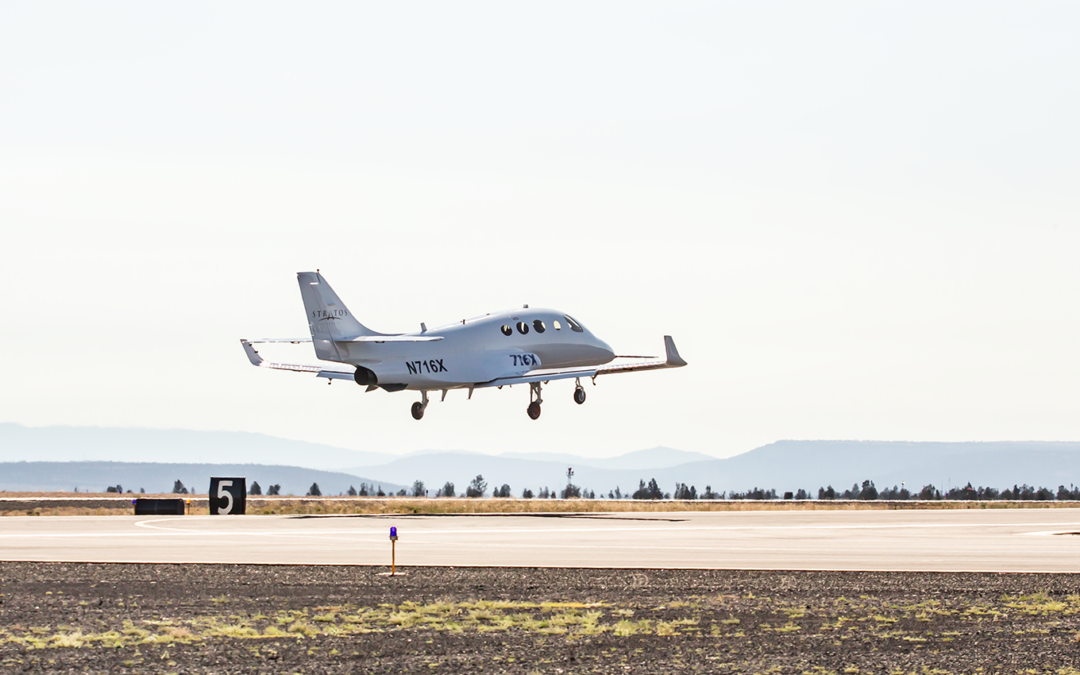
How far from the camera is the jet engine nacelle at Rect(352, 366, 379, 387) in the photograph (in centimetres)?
6644

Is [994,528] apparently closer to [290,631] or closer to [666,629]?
[666,629]

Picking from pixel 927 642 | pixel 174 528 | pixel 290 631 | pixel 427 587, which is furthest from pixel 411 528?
pixel 927 642

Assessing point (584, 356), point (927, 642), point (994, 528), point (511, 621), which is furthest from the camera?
point (584, 356)

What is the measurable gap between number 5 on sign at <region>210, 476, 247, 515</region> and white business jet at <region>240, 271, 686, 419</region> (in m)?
8.75

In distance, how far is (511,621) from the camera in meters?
23.0

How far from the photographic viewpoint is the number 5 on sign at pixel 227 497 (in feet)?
195

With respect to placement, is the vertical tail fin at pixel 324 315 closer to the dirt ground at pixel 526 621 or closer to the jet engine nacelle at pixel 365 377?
the jet engine nacelle at pixel 365 377

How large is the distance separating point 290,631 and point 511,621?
382 cm

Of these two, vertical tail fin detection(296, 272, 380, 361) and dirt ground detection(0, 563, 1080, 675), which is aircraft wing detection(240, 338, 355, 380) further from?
dirt ground detection(0, 563, 1080, 675)

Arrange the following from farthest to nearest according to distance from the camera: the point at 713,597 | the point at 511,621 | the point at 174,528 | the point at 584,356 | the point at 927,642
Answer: the point at 584,356, the point at 174,528, the point at 713,597, the point at 511,621, the point at 927,642

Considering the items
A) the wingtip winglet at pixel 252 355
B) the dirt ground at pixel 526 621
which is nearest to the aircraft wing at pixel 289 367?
the wingtip winglet at pixel 252 355

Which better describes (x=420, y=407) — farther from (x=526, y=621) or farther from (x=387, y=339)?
(x=526, y=621)

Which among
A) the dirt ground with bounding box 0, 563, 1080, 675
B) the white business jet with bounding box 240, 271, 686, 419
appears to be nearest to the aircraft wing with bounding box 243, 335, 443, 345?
the white business jet with bounding box 240, 271, 686, 419

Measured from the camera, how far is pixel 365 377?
6656cm
